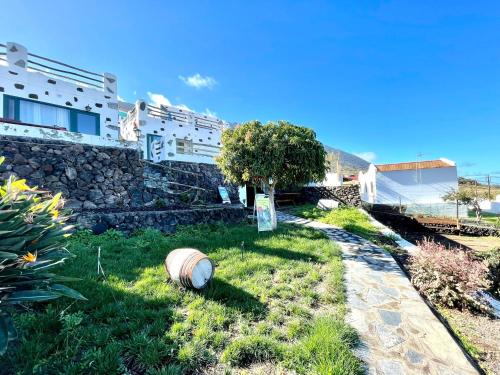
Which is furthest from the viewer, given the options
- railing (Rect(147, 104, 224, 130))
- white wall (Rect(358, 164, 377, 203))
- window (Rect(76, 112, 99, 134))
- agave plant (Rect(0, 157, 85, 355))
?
white wall (Rect(358, 164, 377, 203))

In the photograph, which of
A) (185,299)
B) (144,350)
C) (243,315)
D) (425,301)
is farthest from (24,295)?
(425,301)

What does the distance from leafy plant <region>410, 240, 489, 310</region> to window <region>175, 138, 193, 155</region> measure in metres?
12.0

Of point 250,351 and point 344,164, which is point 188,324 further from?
point 344,164

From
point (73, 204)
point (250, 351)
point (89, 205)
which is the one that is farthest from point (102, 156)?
point (250, 351)

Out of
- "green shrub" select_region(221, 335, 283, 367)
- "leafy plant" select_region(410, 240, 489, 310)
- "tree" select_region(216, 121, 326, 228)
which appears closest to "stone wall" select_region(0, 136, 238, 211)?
"tree" select_region(216, 121, 326, 228)

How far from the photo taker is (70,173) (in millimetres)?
9234

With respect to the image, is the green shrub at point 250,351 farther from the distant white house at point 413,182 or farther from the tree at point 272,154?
the distant white house at point 413,182

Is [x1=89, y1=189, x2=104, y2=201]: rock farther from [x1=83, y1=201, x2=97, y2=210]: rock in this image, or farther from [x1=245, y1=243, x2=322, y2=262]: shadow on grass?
[x1=245, y1=243, x2=322, y2=262]: shadow on grass

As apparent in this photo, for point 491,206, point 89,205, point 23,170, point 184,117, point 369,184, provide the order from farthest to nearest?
point 369,184, point 491,206, point 184,117, point 89,205, point 23,170

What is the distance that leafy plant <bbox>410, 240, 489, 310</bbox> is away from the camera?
14.7 ft

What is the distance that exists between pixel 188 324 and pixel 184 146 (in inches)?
484

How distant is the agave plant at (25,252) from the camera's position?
1942mm

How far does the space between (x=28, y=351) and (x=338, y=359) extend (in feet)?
10.5

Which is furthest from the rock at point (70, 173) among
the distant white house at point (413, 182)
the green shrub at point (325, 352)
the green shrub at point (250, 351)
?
the distant white house at point (413, 182)
